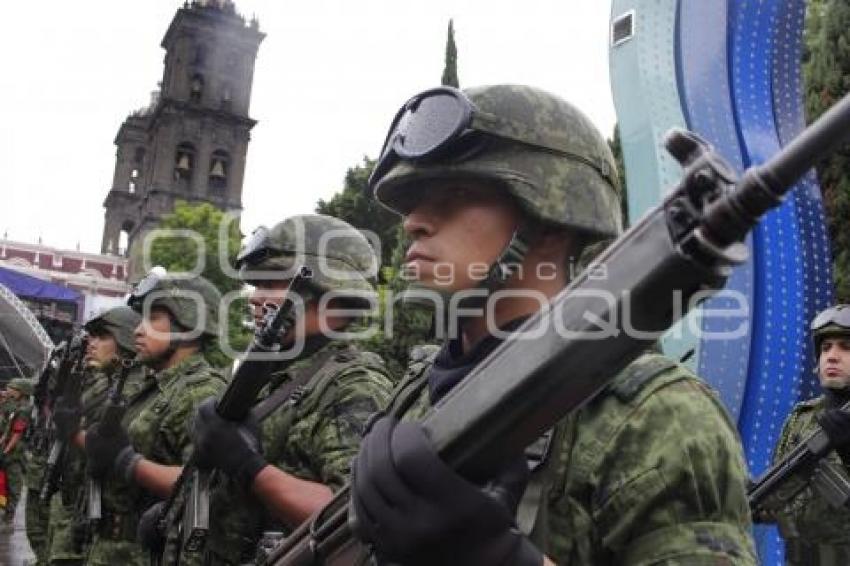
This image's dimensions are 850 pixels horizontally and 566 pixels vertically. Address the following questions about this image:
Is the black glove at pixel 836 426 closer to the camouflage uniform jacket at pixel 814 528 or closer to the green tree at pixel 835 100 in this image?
the camouflage uniform jacket at pixel 814 528

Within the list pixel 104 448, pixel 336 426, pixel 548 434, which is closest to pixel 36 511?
pixel 104 448

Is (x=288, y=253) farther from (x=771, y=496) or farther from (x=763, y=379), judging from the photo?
(x=763, y=379)

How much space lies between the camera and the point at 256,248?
4.07 metres

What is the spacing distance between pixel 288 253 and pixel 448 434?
2738 millimetres

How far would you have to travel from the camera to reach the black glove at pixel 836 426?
468cm

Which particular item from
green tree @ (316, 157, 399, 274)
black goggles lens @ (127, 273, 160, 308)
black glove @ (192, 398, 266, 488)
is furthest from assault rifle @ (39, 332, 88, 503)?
green tree @ (316, 157, 399, 274)

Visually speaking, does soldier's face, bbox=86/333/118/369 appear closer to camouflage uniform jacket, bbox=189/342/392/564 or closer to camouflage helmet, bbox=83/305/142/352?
camouflage helmet, bbox=83/305/142/352

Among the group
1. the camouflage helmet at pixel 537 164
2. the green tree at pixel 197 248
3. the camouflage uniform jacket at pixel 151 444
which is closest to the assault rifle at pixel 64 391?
the camouflage uniform jacket at pixel 151 444

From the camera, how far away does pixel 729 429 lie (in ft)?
5.24

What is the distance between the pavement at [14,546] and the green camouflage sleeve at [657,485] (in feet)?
32.9

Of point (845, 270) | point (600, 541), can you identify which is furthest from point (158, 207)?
point (600, 541)

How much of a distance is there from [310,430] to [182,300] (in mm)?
2386

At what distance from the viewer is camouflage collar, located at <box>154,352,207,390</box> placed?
4781 mm

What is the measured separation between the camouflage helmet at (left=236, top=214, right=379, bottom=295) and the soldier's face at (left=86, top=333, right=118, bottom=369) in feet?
9.58
